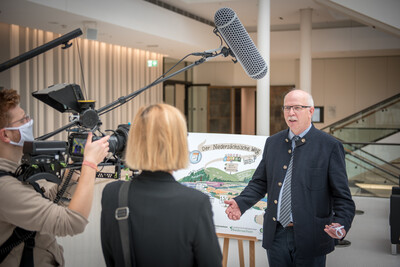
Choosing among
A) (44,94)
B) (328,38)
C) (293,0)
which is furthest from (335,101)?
(44,94)

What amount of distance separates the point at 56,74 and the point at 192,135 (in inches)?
246

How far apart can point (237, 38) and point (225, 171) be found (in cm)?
198

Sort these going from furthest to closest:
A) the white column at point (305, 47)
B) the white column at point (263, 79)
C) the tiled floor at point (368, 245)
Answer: the white column at point (305, 47) < the white column at point (263, 79) < the tiled floor at point (368, 245)

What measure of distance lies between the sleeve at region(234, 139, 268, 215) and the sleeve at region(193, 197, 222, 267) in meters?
1.21

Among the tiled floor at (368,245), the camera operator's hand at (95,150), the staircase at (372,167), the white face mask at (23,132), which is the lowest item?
the tiled floor at (368,245)

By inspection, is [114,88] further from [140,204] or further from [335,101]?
[140,204]

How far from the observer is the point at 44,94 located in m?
1.92

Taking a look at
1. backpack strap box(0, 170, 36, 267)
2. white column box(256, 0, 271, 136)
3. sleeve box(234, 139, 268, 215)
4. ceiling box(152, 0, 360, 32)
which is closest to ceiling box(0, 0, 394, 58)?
ceiling box(152, 0, 360, 32)

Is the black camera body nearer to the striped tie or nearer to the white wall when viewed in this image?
the striped tie

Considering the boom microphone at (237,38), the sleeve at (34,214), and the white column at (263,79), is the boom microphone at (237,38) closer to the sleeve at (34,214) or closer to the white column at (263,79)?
the sleeve at (34,214)

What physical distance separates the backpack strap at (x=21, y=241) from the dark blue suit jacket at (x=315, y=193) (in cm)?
134

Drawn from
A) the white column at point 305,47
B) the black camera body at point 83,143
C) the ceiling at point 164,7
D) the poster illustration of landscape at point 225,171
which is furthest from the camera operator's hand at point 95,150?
the white column at point 305,47

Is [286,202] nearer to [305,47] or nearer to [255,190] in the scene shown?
[255,190]

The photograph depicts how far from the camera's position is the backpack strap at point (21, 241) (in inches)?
68.3
